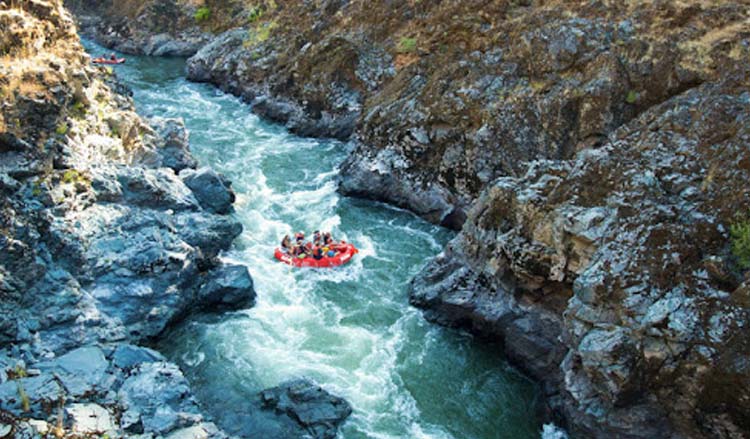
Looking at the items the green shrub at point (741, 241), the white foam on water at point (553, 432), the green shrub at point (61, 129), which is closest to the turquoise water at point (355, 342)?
the white foam on water at point (553, 432)

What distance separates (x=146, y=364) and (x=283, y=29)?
27.2 m

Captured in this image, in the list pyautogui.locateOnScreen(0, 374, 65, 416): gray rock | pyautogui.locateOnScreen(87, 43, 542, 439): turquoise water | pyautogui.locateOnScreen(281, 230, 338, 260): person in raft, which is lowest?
pyautogui.locateOnScreen(87, 43, 542, 439): turquoise water

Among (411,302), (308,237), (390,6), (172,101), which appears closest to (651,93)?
(411,302)

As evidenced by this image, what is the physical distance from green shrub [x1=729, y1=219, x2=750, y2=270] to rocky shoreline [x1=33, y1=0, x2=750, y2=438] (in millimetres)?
170

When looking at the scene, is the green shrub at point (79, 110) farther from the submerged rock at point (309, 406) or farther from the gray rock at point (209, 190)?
the submerged rock at point (309, 406)

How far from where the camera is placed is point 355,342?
17.0m

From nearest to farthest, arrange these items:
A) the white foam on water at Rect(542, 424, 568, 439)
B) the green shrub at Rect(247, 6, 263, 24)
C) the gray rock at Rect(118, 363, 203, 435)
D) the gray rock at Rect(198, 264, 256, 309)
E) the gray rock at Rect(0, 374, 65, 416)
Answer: the gray rock at Rect(0, 374, 65, 416) → the gray rock at Rect(118, 363, 203, 435) → the white foam on water at Rect(542, 424, 568, 439) → the gray rock at Rect(198, 264, 256, 309) → the green shrub at Rect(247, 6, 263, 24)

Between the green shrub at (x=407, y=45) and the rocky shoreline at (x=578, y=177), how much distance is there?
0.22 feet

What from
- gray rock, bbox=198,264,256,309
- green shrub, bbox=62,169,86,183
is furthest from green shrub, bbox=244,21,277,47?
gray rock, bbox=198,264,256,309

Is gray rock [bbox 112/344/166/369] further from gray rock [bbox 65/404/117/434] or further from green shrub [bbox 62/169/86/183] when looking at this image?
green shrub [bbox 62/169/86/183]

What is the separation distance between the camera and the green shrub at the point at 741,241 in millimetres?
12461

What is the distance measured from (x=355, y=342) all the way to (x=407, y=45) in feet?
57.1

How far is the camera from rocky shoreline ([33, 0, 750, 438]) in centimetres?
1234

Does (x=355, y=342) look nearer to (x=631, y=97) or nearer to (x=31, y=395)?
(x=31, y=395)
